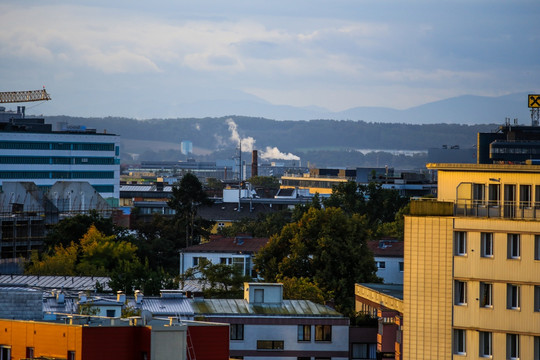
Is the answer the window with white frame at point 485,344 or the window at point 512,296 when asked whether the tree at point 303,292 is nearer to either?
the window with white frame at point 485,344

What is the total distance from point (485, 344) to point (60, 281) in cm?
4555

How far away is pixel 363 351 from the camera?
Answer: 64.5 m

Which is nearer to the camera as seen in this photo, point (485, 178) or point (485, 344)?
point (485, 344)

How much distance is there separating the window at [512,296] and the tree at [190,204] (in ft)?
347

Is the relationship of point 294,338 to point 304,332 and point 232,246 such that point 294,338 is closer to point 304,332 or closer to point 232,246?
point 304,332

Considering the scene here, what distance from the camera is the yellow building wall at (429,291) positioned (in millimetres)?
44812

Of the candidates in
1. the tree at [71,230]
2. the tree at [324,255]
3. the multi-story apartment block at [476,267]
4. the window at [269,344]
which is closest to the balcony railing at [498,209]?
the multi-story apartment block at [476,267]

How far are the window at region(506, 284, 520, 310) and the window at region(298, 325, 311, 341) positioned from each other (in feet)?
70.2

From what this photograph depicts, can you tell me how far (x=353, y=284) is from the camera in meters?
87.3

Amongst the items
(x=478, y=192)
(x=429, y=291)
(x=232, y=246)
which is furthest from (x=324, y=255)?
(x=429, y=291)

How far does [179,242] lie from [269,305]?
75751 millimetres

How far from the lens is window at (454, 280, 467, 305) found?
147 ft

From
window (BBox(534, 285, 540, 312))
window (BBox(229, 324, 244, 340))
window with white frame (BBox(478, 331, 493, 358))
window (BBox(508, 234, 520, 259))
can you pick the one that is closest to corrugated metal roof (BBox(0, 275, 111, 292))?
window (BBox(229, 324, 244, 340))

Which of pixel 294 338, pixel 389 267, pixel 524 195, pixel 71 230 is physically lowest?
pixel 294 338
